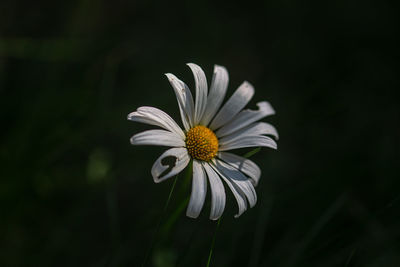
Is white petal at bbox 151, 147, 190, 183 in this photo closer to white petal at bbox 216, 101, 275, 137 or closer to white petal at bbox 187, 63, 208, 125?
white petal at bbox 187, 63, 208, 125

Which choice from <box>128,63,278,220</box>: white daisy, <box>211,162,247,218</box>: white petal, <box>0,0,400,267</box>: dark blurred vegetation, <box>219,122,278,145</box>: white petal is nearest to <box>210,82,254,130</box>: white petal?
<box>128,63,278,220</box>: white daisy

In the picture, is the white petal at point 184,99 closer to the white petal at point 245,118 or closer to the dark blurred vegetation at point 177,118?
the white petal at point 245,118

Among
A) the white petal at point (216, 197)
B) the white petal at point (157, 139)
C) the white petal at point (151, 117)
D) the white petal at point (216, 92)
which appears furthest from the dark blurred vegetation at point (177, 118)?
the white petal at point (216, 92)

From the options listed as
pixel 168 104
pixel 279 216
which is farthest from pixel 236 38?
pixel 279 216

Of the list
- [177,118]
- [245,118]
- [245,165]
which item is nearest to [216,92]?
[245,118]

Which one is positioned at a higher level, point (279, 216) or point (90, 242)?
point (279, 216)

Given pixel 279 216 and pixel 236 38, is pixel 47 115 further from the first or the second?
pixel 236 38
